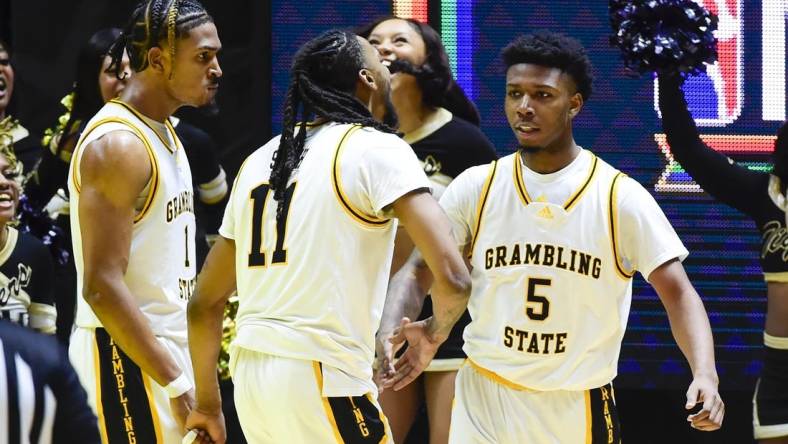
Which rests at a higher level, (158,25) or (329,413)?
(158,25)

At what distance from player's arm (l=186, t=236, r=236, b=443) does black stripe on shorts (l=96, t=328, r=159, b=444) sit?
0.21 meters

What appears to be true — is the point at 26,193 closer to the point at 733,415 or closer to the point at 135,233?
the point at 135,233

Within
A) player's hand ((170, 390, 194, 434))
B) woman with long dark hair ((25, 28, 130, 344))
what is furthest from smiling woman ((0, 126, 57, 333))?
player's hand ((170, 390, 194, 434))

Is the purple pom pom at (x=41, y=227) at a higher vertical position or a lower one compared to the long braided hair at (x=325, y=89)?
lower

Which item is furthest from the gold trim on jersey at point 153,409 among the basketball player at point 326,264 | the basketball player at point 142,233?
the basketball player at point 326,264

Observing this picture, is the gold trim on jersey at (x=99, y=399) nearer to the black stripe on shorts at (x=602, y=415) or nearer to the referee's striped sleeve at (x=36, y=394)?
the black stripe on shorts at (x=602, y=415)

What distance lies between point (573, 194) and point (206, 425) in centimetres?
137

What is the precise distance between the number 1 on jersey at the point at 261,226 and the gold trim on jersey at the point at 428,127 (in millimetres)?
1933

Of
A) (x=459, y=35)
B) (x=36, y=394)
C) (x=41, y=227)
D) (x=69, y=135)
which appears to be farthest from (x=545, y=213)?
(x=36, y=394)

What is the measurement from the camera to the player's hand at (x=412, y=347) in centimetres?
416

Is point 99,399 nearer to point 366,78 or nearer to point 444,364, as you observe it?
point 366,78

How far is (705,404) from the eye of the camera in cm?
420

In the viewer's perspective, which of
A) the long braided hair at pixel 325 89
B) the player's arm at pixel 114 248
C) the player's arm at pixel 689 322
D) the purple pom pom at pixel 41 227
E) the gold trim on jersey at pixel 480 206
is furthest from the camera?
the purple pom pom at pixel 41 227

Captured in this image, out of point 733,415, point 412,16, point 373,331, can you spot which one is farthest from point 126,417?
point 733,415
